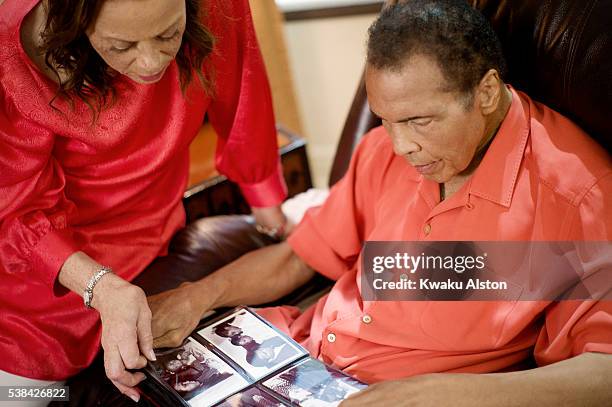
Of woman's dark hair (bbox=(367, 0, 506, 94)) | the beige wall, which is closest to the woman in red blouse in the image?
woman's dark hair (bbox=(367, 0, 506, 94))

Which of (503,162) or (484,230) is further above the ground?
(503,162)

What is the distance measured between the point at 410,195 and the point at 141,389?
2.04 ft

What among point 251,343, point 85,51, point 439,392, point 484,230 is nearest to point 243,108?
point 85,51

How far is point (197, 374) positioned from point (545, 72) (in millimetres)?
840

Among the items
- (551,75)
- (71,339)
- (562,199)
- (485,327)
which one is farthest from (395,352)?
(71,339)

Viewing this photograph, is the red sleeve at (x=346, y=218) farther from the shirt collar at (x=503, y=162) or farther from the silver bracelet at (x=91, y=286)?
the silver bracelet at (x=91, y=286)

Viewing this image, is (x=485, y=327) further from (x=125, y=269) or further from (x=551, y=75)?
(x=125, y=269)

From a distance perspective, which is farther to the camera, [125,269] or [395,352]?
[125,269]

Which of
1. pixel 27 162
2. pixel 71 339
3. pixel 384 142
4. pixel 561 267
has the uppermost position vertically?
pixel 27 162

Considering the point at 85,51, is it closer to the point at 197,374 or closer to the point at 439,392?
the point at 197,374

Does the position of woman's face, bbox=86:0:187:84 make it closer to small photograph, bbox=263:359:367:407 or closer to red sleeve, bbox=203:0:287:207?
red sleeve, bbox=203:0:287:207

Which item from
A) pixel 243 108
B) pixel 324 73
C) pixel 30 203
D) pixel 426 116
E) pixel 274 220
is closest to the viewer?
pixel 426 116

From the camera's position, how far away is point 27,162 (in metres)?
1.43

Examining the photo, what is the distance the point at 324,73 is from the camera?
11.0 ft
